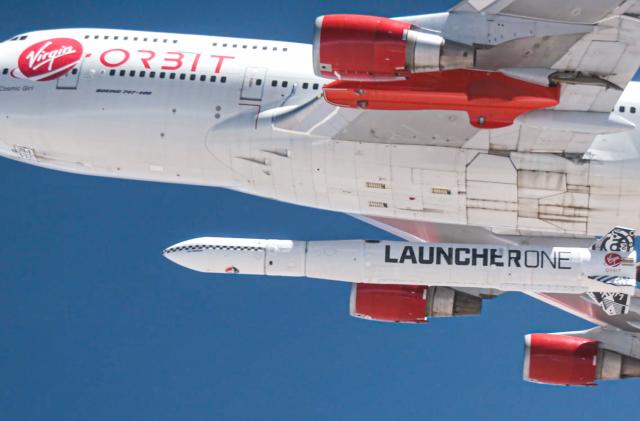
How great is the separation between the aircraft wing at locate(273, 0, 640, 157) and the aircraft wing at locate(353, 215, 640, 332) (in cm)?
467

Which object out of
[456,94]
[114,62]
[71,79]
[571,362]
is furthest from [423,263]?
[71,79]

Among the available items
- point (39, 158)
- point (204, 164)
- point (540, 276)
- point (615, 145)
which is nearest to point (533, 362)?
point (540, 276)

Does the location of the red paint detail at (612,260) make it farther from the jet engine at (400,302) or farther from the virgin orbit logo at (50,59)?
the virgin orbit logo at (50,59)

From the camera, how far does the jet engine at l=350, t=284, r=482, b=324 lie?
110ft

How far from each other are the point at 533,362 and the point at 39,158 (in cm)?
1346

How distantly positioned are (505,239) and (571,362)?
3588 millimetres

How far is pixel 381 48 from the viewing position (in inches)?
1034

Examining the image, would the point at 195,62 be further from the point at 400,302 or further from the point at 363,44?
the point at 400,302

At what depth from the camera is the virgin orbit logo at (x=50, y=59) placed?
3136 centimetres

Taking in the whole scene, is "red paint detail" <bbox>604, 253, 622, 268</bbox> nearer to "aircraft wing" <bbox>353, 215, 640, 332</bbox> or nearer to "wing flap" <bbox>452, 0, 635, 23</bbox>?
"aircraft wing" <bbox>353, 215, 640, 332</bbox>

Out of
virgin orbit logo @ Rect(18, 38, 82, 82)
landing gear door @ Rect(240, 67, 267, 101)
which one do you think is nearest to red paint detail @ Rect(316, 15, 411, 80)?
landing gear door @ Rect(240, 67, 267, 101)

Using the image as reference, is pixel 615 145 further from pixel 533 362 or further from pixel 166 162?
pixel 166 162

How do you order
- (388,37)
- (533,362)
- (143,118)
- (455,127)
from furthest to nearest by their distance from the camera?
(533,362), (143,118), (455,127), (388,37)

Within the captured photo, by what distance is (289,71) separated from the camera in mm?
30250
